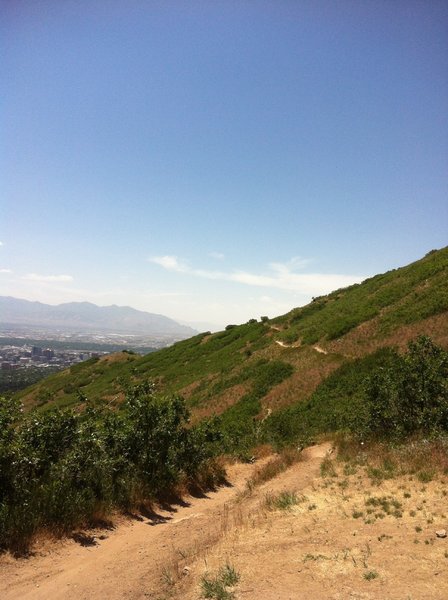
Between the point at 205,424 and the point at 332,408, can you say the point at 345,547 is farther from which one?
the point at 332,408

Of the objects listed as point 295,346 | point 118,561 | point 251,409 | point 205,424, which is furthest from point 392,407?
point 295,346

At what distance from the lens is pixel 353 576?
7.33 m

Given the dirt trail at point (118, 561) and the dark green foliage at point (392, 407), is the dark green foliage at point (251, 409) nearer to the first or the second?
the dark green foliage at point (392, 407)

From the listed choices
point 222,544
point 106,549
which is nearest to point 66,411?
point 106,549

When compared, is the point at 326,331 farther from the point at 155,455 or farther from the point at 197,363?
the point at 155,455

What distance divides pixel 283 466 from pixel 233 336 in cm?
4276

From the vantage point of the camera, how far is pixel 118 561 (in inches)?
368

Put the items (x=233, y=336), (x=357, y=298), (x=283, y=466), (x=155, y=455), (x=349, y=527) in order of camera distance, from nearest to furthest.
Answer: (x=349, y=527) → (x=155, y=455) → (x=283, y=466) → (x=357, y=298) → (x=233, y=336)

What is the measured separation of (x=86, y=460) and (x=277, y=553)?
617 cm

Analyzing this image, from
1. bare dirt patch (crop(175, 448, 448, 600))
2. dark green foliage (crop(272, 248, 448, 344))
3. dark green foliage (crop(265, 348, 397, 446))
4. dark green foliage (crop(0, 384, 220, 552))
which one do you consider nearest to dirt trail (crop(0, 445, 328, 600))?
dark green foliage (crop(0, 384, 220, 552))

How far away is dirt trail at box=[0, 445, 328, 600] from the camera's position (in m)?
8.01

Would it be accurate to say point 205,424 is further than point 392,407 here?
Yes

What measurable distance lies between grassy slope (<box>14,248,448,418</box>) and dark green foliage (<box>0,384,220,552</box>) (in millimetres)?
1887

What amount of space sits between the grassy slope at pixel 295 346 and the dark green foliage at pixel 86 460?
189 centimetres
